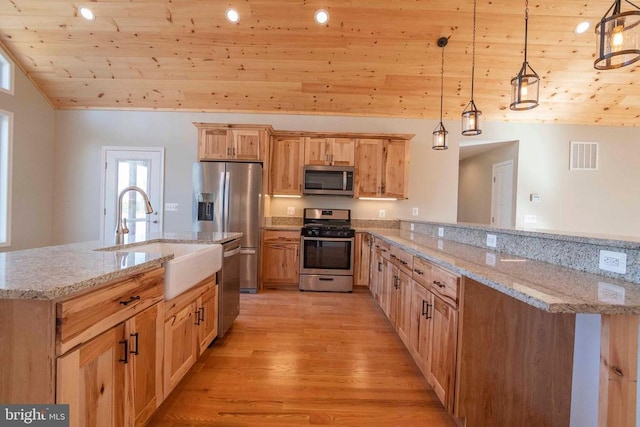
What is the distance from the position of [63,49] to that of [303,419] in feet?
16.8

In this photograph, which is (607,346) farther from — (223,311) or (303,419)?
(223,311)

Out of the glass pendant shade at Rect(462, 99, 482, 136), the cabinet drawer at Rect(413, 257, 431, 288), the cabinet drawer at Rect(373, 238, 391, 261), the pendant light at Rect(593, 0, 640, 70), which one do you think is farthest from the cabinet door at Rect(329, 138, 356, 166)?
the pendant light at Rect(593, 0, 640, 70)

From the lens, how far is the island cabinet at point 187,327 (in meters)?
1.56

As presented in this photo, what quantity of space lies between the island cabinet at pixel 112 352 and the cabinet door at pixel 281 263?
254cm

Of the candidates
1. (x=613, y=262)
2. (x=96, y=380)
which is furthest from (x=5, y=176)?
(x=613, y=262)

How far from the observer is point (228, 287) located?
2461mm

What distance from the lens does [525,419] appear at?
144 centimetres

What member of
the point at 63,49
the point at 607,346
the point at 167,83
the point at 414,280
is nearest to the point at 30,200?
the point at 63,49

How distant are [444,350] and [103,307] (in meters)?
1.66

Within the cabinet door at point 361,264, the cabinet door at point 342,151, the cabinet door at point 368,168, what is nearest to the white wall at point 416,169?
the cabinet door at point 368,168

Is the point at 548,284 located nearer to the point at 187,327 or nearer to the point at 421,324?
the point at 421,324

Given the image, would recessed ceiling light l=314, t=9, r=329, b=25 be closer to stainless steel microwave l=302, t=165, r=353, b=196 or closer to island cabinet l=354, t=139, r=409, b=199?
island cabinet l=354, t=139, r=409, b=199

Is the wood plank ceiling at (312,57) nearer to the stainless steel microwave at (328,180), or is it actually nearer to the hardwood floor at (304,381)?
the stainless steel microwave at (328,180)

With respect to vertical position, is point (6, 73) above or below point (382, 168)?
above
